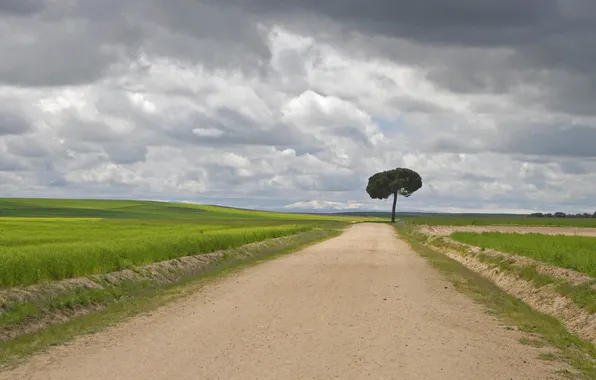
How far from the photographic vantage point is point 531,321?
1736cm

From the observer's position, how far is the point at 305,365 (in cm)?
1106

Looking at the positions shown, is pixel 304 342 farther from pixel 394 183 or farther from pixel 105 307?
pixel 394 183

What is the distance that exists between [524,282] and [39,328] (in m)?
16.5

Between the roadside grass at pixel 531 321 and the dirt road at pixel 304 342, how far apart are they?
0.60 metres

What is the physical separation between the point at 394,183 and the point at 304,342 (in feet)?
476

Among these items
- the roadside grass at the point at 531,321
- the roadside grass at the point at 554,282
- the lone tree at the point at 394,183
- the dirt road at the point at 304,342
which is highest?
the lone tree at the point at 394,183

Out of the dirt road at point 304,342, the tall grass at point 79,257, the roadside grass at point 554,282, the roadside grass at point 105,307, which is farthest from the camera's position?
the tall grass at point 79,257

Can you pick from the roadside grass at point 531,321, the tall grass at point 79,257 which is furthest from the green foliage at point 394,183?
the roadside grass at point 531,321

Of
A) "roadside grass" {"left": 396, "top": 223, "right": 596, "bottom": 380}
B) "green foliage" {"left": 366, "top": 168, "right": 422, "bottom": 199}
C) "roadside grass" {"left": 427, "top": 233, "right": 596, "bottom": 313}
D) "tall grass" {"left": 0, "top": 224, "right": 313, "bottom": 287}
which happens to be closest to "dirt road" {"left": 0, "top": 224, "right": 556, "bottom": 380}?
"roadside grass" {"left": 396, "top": 223, "right": 596, "bottom": 380}

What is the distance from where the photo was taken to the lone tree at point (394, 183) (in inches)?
6196

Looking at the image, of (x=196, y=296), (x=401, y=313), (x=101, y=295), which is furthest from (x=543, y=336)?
(x=101, y=295)

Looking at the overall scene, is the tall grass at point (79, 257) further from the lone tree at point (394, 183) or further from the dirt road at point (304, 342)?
the lone tree at point (394, 183)

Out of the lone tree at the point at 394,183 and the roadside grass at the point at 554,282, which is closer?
the roadside grass at the point at 554,282

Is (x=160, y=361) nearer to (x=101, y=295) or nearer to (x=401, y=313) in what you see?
(x=401, y=313)
